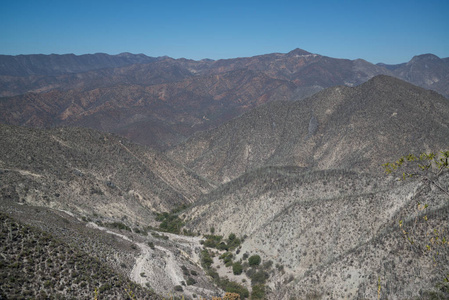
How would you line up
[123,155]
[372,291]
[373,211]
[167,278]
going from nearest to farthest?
1. [372,291]
2. [167,278]
3. [373,211]
4. [123,155]

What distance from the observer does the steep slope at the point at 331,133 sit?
86500 millimetres

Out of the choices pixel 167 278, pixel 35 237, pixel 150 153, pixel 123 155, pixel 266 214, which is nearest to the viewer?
pixel 35 237

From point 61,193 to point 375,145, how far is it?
6555cm

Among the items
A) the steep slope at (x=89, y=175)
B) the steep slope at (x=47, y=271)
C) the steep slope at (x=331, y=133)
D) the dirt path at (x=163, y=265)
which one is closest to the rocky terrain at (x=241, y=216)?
the steep slope at (x=47, y=271)

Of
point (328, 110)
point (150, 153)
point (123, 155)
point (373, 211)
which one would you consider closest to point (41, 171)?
point (123, 155)

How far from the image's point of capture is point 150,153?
3558 inches

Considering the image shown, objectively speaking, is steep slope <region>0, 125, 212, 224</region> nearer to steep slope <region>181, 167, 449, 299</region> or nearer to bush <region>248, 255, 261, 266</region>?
steep slope <region>181, 167, 449, 299</region>

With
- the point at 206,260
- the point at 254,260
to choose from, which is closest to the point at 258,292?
the point at 254,260

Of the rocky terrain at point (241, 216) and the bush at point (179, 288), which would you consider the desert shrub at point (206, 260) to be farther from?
the bush at point (179, 288)

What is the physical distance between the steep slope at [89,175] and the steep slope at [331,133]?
2657 centimetres

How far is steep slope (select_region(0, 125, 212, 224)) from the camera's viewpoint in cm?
5525

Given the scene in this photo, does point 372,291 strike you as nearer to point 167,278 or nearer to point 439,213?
point 439,213

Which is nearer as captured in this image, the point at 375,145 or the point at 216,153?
the point at 375,145

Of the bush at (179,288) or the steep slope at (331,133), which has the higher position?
the steep slope at (331,133)
